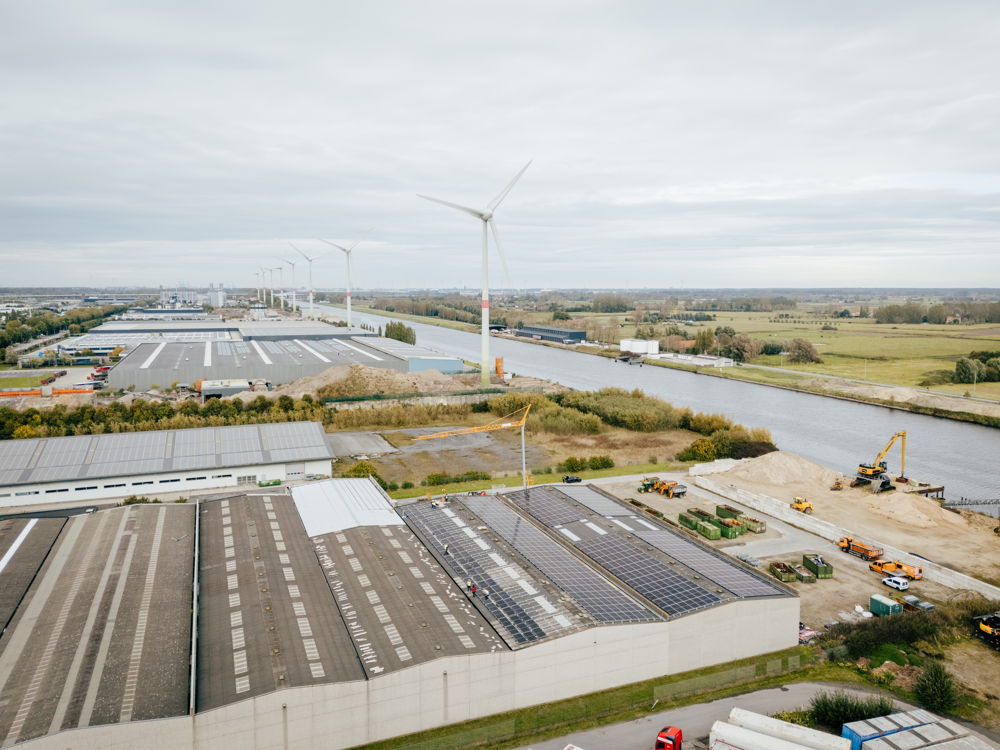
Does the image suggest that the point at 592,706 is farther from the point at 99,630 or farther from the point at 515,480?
the point at 515,480

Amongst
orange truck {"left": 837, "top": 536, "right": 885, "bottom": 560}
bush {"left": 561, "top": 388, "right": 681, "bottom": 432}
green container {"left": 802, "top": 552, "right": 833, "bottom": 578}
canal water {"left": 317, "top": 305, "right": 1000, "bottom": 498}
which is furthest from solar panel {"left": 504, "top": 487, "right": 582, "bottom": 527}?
canal water {"left": 317, "top": 305, "right": 1000, "bottom": 498}

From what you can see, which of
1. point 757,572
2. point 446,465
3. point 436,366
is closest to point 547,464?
point 446,465

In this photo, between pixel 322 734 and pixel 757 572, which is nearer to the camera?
pixel 322 734

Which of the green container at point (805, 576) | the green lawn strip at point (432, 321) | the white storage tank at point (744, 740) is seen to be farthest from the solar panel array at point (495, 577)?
the green lawn strip at point (432, 321)

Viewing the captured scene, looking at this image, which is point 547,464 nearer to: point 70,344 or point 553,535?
point 553,535

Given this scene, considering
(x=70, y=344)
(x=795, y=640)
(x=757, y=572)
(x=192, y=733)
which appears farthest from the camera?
(x=70, y=344)

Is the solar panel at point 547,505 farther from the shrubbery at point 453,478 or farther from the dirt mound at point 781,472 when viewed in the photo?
the dirt mound at point 781,472

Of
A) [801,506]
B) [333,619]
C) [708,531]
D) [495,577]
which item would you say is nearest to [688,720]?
[495,577]

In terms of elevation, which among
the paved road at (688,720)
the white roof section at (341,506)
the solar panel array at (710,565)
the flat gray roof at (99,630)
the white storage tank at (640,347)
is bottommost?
the paved road at (688,720)

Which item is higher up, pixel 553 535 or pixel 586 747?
pixel 553 535
